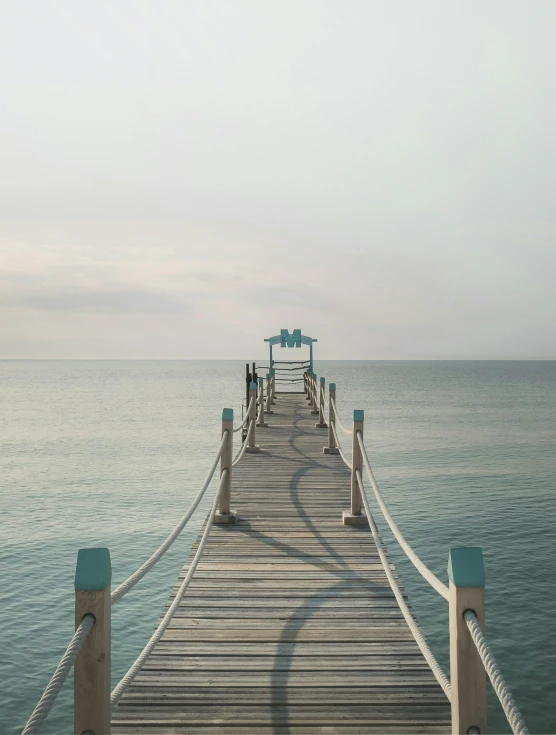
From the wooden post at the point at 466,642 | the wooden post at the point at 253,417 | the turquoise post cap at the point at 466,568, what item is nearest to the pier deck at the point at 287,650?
the wooden post at the point at 466,642

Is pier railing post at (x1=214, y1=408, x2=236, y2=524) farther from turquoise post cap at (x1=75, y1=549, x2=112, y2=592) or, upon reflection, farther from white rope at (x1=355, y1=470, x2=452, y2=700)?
turquoise post cap at (x1=75, y1=549, x2=112, y2=592)

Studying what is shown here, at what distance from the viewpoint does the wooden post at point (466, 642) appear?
3016mm

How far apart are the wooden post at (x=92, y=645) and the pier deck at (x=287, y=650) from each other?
1.30 meters

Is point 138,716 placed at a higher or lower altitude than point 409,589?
higher

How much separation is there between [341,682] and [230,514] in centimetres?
447

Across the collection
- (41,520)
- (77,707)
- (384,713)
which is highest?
(77,707)

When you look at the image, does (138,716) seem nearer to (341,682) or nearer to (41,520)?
(341,682)

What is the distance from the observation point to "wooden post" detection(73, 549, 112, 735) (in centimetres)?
293

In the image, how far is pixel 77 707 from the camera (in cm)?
298

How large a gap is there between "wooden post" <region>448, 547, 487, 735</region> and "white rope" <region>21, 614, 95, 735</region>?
1695 mm

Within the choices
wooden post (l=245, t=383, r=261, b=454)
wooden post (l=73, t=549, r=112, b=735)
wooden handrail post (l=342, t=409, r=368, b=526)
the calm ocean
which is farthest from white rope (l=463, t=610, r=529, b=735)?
wooden post (l=245, t=383, r=261, b=454)

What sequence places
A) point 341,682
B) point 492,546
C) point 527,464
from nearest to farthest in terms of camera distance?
point 341,682
point 492,546
point 527,464

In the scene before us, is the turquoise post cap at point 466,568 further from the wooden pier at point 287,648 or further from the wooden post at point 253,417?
the wooden post at point 253,417

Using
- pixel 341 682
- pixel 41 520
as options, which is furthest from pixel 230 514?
pixel 41 520
